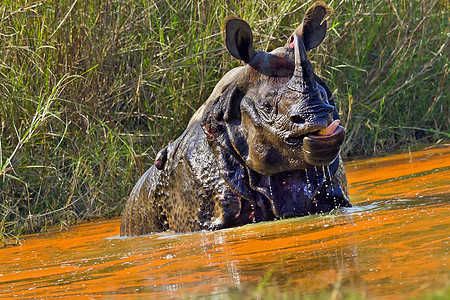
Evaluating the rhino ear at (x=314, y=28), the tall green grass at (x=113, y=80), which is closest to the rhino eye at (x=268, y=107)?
the rhino ear at (x=314, y=28)

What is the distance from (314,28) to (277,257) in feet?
6.83

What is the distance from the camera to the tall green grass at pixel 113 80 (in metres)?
7.13

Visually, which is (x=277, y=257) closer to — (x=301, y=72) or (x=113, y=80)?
(x=301, y=72)

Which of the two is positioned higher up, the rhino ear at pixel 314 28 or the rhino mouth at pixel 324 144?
the rhino ear at pixel 314 28

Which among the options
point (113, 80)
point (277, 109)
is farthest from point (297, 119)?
point (113, 80)

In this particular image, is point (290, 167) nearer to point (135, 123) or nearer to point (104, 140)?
point (104, 140)

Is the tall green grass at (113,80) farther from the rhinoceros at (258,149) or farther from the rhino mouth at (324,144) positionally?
the rhino mouth at (324,144)

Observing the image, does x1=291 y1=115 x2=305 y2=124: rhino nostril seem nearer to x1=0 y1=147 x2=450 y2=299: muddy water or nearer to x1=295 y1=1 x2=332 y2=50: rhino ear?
x1=0 y1=147 x2=450 y2=299: muddy water

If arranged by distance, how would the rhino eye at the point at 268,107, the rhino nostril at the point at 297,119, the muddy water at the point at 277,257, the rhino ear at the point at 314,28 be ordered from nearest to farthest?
the muddy water at the point at 277,257 < the rhino nostril at the point at 297,119 < the rhino eye at the point at 268,107 < the rhino ear at the point at 314,28

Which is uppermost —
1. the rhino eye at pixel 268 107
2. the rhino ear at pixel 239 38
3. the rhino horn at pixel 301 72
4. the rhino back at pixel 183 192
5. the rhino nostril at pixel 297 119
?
the rhino ear at pixel 239 38

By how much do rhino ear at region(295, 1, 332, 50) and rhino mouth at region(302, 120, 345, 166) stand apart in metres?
0.90

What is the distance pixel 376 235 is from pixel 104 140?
14.0ft

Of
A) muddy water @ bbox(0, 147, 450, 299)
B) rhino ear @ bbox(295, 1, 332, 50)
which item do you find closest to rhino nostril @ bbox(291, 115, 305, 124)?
muddy water @ bbox(0, 147, 450, 299)

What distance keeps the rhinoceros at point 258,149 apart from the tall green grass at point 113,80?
1.94 meters
